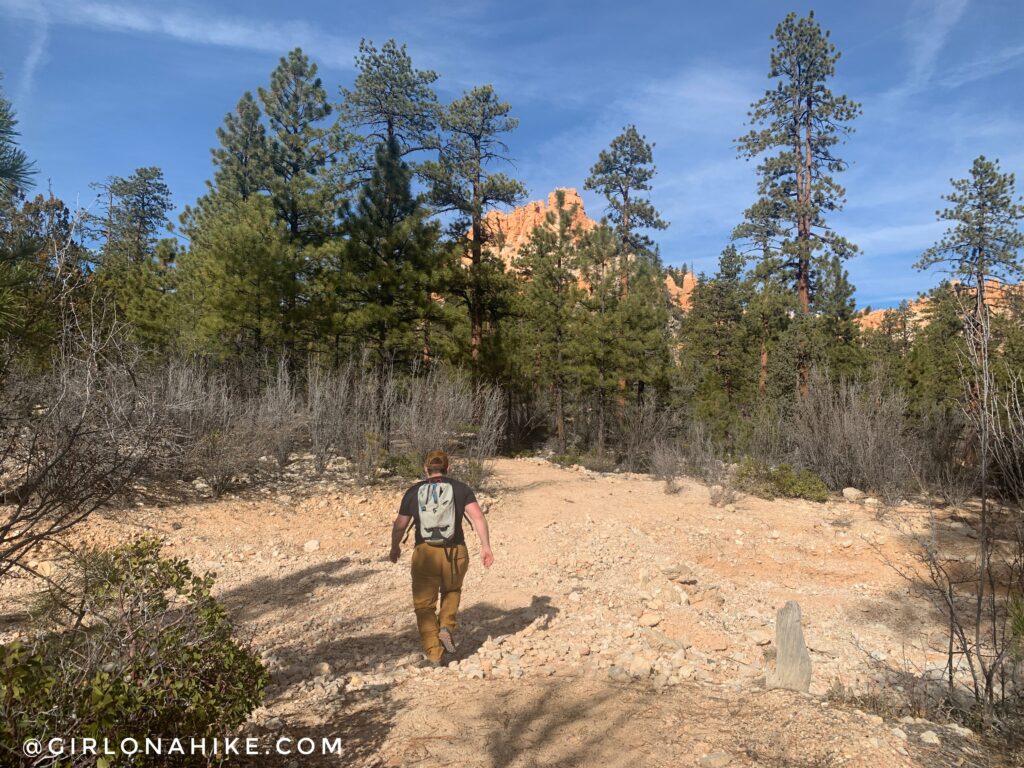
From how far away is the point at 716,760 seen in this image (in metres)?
3.02

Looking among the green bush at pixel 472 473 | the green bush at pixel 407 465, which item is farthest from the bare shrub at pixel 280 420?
the green bush at pixel 472 473

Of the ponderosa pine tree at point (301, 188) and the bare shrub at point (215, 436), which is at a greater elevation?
the ponderosa pine tree at point (301, 188)

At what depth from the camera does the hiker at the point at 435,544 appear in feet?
14.4

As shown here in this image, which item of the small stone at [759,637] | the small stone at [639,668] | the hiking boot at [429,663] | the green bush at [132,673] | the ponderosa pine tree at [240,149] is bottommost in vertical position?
the small stone at [759,637]

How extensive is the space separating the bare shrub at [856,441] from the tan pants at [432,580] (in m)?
11.4

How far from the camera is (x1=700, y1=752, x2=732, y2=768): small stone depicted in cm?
298

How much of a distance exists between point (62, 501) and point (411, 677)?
2580 millimetres

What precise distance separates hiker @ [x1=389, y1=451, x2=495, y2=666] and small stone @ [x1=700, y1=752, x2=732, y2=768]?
73.0 inches

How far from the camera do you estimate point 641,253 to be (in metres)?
26.9

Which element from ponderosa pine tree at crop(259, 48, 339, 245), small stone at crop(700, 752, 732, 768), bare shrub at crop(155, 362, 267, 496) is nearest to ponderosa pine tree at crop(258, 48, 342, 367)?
ponderosa pine tree at crop(259, 48, 339, 245)

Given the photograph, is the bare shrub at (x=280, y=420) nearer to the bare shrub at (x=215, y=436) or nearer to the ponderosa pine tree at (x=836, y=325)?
the bare shrub at (x=215, y=436)

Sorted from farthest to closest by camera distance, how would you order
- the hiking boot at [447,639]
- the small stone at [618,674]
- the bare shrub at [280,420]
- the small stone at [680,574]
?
the bare shrub at [280,420] → the small stone at [680,574] → the hiking boot at [447,639] → the small stone at [618,674]

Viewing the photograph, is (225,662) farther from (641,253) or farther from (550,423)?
(641,253)

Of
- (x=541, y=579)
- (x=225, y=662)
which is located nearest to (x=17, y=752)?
(x=225, y=662)
